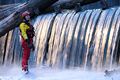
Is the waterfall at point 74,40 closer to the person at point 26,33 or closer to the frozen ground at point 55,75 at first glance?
the frozen ground at point 55,75

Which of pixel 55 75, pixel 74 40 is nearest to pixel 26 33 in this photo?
pixel 55 75

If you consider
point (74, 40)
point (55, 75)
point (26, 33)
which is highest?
point (26, 33)

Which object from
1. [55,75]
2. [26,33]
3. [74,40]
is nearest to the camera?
[26,33]

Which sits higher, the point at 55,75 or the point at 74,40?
the point at 74,40

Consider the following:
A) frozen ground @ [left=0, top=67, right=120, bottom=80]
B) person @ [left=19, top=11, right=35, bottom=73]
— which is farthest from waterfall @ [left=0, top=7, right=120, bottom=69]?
person @ [left=19, top=11, right=35, bottom=73]

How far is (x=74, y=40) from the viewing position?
43.0 feet

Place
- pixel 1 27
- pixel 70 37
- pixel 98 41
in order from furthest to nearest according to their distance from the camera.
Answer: pixel 1 27, pixel 70 37, pixel 98 41

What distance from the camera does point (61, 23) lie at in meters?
13.9

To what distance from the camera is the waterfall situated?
12.0 meters

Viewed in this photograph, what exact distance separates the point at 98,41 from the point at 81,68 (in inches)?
34.7

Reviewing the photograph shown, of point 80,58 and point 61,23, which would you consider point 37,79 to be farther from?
point 61,23

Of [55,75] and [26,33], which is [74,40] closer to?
[55,75]

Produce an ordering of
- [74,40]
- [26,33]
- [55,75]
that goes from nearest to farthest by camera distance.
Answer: [26,33] < [55,75] < [74,40]

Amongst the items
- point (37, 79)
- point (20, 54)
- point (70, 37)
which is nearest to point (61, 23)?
Answer: point (70, 37)
